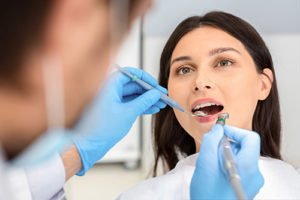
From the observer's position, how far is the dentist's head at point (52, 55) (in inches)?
16.1

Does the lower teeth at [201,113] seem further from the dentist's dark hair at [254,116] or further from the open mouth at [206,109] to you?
the dentist's dark hair at [254,116]

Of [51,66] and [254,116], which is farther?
[254,116]

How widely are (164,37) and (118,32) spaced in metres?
1.07

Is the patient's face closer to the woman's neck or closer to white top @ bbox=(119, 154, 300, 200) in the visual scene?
white top @ bbox=(119, 154, 300, 200)

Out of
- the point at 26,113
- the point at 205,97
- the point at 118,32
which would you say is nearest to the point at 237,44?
the point at 205,97

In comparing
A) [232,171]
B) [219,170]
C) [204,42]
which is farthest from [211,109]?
[232,171]

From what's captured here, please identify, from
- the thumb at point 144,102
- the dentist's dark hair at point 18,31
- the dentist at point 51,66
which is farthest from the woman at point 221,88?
the dentist's dark hair at point 18,31

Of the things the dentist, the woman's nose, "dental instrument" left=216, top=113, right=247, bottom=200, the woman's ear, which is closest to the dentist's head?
the dentist

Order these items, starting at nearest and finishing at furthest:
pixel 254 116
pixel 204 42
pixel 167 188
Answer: pixel 167 188 → pixel 204 42 → pixel 254 116

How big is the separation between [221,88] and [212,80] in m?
0.04

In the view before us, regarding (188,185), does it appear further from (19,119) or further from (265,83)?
(19,119)

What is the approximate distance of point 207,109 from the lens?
126 centimetres

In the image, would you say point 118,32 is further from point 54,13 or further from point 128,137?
point 128,137

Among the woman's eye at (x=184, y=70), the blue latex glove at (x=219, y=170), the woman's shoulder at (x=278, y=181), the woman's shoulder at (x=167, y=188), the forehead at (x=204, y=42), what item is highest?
the forehead at (x=204, y=42)
